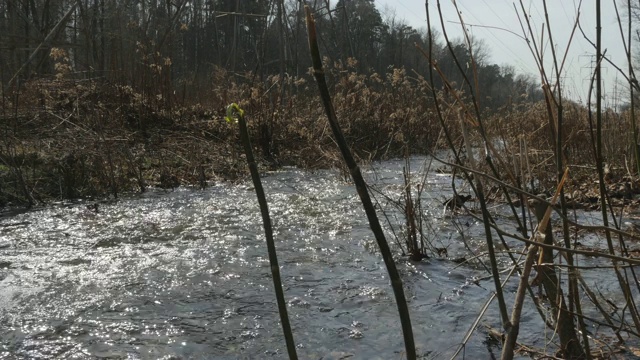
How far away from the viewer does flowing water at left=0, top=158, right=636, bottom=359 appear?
7.39 ft

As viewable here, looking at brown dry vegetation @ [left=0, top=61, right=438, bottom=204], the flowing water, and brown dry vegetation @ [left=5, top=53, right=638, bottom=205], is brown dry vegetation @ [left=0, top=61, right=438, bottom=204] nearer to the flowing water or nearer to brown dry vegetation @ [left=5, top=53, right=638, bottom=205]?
brown dry vegetation @ [left=5, top=53, right=638, bottom=205]

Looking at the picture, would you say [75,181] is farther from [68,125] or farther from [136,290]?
[136,290]

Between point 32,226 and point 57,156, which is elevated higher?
point 57,156

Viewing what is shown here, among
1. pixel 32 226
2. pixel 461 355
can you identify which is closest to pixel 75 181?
pixel 32 226

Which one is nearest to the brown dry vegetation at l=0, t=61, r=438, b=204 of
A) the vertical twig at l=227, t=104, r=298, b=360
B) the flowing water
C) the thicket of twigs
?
the flowing water

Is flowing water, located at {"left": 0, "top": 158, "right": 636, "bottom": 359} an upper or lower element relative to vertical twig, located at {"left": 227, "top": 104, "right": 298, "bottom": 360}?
lower

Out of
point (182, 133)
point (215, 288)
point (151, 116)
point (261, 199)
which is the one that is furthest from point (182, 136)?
point (261, 199)

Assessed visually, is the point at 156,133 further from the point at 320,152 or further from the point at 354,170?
the point at 354,170

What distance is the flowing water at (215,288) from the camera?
2254 mm

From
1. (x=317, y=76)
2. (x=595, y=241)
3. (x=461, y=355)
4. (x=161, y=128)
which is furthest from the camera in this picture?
(x=161, y=128)

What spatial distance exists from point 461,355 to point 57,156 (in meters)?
5.07

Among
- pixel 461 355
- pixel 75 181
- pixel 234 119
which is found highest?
pixel 234 119

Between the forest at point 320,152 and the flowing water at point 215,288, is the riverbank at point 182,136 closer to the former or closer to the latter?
the forest at point 320,152

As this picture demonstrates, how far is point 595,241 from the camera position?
3.98 meters
